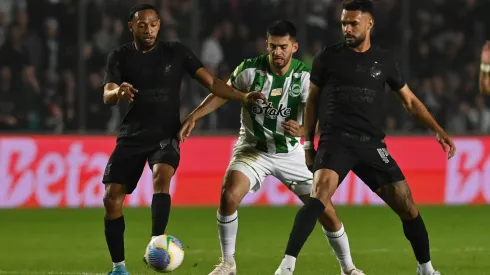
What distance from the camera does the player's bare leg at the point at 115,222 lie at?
27.6 ft

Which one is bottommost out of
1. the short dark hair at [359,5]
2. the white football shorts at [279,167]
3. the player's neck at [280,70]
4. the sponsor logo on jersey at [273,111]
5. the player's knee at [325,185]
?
the white football shorts at [279,167]

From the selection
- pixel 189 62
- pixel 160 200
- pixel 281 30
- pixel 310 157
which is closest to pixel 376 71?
pixel 310 157

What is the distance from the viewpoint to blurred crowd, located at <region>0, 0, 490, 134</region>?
53.8 feet

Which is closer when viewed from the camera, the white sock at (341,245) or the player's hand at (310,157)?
the player's hand at (310,157)

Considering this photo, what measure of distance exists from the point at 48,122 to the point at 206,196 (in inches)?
99.7

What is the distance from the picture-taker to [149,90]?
8.58m

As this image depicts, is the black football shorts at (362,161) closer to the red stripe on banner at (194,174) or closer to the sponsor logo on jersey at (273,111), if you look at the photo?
the sponsor logo on jersey at (273,111)

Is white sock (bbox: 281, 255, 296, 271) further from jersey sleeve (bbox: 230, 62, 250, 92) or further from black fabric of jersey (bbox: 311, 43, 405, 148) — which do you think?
jersey sleeve (bbox: 230, 62, 250, 92)

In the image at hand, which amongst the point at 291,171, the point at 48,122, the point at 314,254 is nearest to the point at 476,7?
the point at 48,122

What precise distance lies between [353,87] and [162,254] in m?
1.78

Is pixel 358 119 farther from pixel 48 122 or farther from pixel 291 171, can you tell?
pixel 48 122

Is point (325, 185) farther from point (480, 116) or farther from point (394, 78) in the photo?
point (480, 116)

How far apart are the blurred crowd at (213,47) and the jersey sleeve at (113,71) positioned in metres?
7.75

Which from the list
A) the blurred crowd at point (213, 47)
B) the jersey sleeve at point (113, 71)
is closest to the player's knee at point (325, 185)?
the jersey sleeve at point (113, 71)
